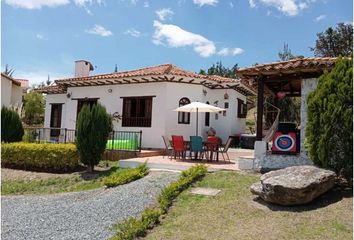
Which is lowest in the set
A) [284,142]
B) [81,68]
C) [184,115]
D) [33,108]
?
[284,142]

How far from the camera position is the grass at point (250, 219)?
580 centimetres

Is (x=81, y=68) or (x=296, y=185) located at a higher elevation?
(x=81, y=68)

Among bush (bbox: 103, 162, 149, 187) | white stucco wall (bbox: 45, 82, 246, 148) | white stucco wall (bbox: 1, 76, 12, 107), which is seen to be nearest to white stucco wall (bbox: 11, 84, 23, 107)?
white stucco wall (bbox: 1, 76, 12, 107)

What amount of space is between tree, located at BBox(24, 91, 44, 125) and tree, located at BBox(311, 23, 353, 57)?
26724mm

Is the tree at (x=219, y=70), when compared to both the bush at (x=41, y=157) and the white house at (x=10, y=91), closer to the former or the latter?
the white house at (x=10, y=91)

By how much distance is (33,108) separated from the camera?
33.7 meters

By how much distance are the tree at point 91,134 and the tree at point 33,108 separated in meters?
22.3

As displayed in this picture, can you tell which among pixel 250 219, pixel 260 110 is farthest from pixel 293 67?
pixel 250 219

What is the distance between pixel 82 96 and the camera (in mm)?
20516

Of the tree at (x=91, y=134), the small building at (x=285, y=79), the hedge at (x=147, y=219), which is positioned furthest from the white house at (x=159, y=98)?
the hedge at (x=147, y=219)

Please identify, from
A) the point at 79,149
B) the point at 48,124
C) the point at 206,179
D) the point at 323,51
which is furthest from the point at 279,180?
the point at 323,51

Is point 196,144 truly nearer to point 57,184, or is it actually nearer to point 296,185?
point 57,184

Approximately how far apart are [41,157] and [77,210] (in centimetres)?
687

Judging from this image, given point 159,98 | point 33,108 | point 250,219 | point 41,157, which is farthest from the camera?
point 33,108
